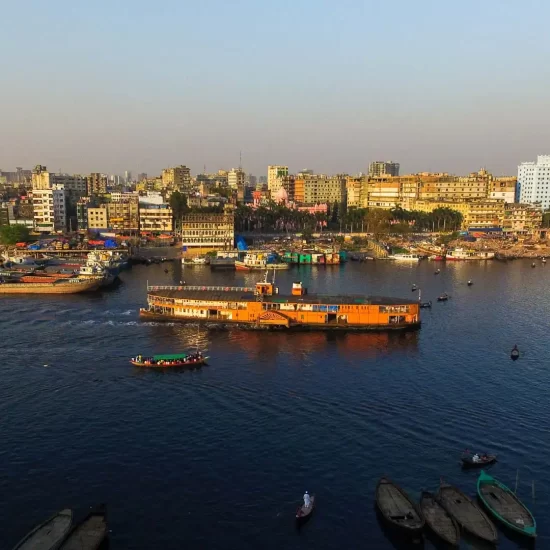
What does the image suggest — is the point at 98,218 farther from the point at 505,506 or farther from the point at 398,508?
the point at 505,506

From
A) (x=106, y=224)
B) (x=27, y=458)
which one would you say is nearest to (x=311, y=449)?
(x=27, y=458)

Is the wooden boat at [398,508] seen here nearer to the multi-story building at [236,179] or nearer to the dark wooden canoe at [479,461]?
the dark wooden canoe at [479,461]

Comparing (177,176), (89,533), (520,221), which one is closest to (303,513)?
(89,533)

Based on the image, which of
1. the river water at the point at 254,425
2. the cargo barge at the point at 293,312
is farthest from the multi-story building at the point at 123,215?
the cargo barge at the point at 293,312

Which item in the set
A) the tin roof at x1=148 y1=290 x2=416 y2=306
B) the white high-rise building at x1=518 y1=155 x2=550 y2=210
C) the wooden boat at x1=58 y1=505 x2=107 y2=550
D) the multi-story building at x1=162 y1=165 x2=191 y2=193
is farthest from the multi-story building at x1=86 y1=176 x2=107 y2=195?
the wooden boat at x1=58 y1=505 x2=107 y2=550

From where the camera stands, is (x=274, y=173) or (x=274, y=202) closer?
(x=274, y=202)

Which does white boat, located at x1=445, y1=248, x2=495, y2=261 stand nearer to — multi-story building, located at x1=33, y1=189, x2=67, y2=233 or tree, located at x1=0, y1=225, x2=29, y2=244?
tree, located at x1=0, y1=225, x2=29, y2=244
